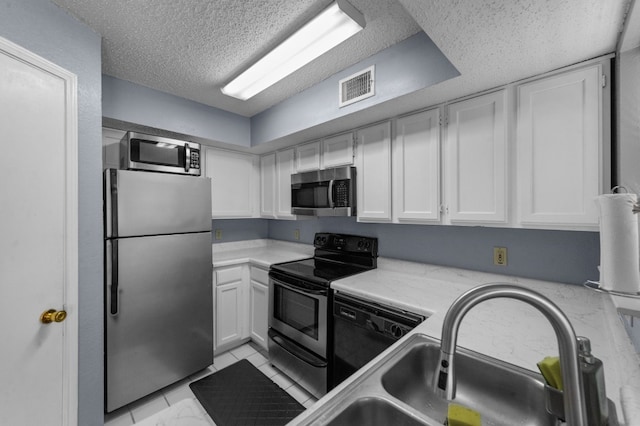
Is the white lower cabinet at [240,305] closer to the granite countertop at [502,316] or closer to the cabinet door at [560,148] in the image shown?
the granite countertop at [502,316]

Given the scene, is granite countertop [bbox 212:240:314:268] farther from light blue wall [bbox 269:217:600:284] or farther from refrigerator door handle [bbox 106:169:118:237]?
refrigerator door handle [bbox 106:169:118:237]

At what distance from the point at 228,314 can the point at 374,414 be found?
225 centimetres

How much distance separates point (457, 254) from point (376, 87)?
4.50ft

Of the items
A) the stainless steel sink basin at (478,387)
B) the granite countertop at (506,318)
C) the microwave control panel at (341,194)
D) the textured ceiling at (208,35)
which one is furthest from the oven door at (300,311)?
the textured ceiling at (208,35)

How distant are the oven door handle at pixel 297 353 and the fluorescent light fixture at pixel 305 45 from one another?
210 centimetres

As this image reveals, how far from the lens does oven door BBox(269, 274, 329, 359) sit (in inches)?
76.5

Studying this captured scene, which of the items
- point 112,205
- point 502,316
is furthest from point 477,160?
point 112,205

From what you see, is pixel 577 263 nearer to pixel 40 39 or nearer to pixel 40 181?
pixel 40 181

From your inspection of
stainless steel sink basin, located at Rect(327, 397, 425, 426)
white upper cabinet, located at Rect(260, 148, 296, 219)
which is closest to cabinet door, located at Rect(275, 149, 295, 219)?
white upper cabinet, located at Rect(260, 148, 296, 219)

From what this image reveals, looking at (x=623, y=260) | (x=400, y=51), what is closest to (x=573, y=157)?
(x=623, y=260)

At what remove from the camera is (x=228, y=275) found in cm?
269

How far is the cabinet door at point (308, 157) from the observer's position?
264 centimetres

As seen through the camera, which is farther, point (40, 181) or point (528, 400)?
point (40, 181)

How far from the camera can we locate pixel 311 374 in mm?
1996
